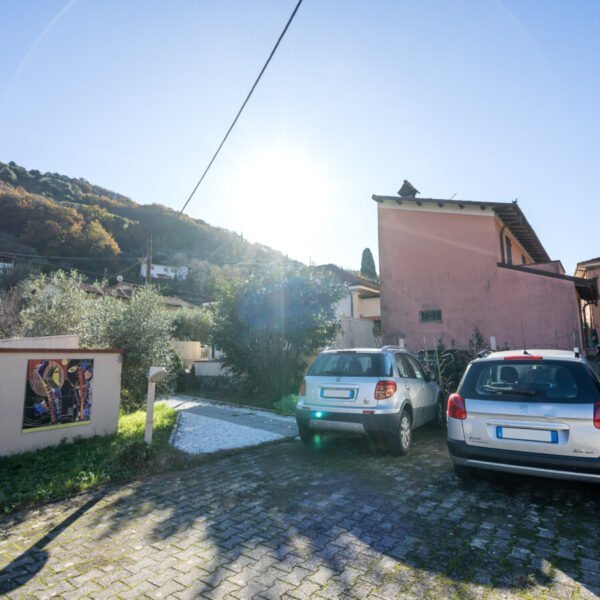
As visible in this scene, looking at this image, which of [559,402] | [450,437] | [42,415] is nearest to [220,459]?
[42,415]

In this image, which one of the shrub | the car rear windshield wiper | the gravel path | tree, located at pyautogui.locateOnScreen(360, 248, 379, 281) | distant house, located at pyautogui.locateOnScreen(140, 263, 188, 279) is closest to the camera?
the car rear windshield wiper

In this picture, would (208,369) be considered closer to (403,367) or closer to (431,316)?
(431,316)

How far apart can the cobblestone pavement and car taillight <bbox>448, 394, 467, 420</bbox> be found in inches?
33.2

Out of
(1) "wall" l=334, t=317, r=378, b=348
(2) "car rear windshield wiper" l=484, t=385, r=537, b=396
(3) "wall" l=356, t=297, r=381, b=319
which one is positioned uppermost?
(3) "wall" l=356, t=297, r=381, b=319

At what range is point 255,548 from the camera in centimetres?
309

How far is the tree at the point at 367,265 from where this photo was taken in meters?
42.2

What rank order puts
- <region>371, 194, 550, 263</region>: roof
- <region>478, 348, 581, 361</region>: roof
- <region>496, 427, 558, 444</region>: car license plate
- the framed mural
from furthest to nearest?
<region>371, 194, 550, 263</region>: roof → the framed mural → <region>478, 348, 581, 361</region>: roof → <region>496, 427, 558, 444</region>: car license plate

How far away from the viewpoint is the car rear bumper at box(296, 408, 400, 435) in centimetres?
547

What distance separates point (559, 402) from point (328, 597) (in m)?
3.00

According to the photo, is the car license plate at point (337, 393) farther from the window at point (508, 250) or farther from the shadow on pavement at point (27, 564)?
the window at point (508, 250)

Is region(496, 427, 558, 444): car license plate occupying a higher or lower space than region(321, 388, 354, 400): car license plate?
lower

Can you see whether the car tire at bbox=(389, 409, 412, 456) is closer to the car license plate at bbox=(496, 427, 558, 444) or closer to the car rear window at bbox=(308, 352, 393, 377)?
the car rear window at bbox=(308, 352, 393, 377)

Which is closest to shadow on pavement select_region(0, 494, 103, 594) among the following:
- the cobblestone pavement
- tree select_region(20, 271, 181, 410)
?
the cobblestone pavement

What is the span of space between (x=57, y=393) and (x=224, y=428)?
128 inches
